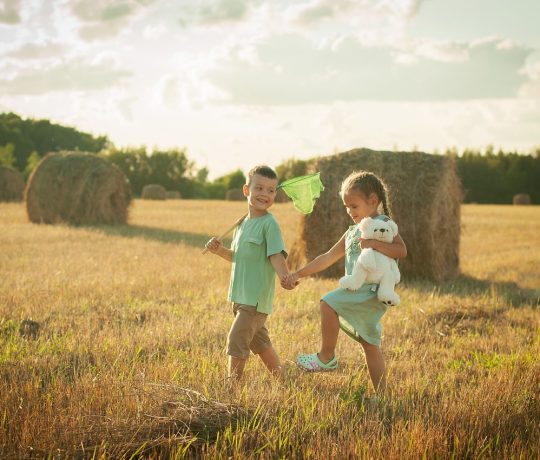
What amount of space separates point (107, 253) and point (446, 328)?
272 inches

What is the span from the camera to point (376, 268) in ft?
12.4

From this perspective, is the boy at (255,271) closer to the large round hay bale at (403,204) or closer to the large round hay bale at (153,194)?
the large round hay bale at (403,204)

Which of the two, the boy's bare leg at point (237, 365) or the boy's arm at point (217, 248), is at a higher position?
the boy's arm at point (217, 248)

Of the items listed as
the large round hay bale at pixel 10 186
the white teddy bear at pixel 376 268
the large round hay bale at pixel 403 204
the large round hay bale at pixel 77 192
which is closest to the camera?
the white teddy bear at pixel 376 268

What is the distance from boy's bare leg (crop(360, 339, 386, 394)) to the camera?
3.89 metres

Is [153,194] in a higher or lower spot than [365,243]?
higher

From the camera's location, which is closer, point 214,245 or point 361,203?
point 361,203

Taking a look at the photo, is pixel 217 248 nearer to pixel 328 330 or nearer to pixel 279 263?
pixel 279 263

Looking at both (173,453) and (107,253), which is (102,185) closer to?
(107,253)

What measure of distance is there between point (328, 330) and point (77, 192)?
14.9 m

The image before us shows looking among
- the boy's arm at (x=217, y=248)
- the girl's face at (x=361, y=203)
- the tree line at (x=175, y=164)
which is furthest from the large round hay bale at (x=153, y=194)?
the girl's face at (x=361, y=203)

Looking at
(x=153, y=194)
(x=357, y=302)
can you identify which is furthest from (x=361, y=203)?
(x=153, y=194)

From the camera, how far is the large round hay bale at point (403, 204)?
9.16 meters

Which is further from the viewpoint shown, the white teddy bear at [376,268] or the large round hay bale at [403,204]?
the large round hay bale at [403,204]
